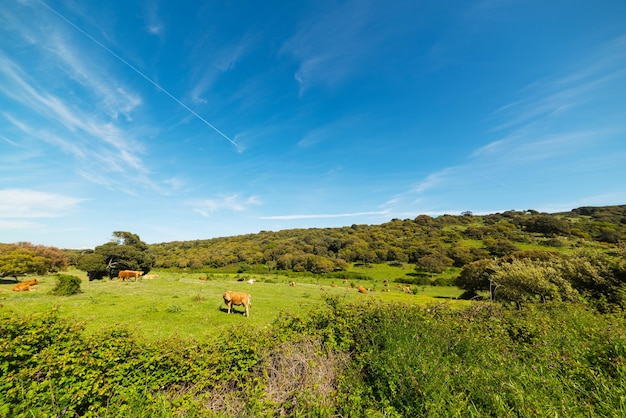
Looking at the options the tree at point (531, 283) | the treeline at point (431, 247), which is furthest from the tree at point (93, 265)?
the tree at point (531, 283)

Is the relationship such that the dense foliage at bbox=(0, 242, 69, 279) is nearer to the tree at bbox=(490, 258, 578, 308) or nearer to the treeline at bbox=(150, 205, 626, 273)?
the treeline at bbox=(150, 205, 626, 273)

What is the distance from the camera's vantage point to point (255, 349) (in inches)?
266

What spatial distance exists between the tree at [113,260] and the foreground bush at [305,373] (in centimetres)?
4430

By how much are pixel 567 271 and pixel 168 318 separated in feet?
101

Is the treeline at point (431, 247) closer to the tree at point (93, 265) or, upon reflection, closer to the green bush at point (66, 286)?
the tree at point (93, 265)

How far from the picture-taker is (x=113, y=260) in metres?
42.2

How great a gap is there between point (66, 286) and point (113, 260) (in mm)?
24924

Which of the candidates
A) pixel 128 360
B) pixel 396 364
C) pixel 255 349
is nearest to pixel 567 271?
pixel 396 364

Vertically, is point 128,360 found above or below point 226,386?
above

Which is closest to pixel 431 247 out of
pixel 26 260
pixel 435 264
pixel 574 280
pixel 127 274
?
pixel 435 264

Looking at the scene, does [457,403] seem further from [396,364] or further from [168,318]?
[168,318]

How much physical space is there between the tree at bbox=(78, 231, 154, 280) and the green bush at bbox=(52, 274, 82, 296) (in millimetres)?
21887

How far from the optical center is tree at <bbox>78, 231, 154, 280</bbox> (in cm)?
3928

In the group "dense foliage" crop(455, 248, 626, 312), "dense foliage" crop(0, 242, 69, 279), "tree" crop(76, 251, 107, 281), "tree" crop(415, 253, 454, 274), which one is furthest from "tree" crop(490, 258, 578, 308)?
"tree" crop(76, 251, 107, 281)
